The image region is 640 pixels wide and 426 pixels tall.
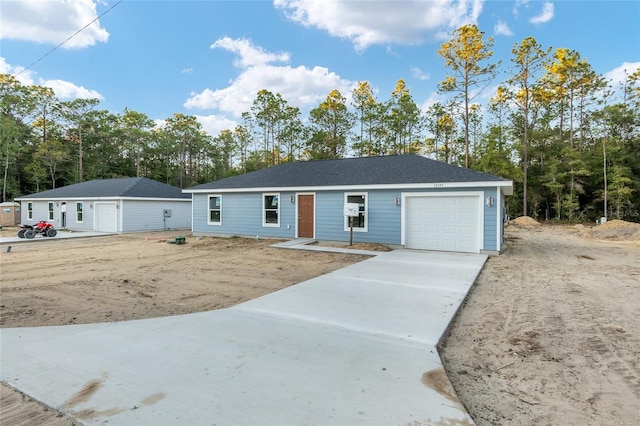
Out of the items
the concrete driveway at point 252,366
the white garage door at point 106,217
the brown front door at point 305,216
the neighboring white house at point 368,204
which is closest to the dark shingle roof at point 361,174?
the neighboring white house at point 368,204

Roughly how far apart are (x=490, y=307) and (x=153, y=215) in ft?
64.0

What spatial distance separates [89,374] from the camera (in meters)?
2.56

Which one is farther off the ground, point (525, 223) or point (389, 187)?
point (389, 187)

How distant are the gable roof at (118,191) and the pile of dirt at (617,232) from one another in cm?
2397

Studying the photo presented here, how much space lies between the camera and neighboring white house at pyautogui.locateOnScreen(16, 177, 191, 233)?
59.0 ft

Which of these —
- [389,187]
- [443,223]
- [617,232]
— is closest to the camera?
[443,223]

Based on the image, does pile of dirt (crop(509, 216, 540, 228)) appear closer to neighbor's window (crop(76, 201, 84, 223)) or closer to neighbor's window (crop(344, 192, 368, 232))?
neighbor's window (crop(344, 192, 368, 232))

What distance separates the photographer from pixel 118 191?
18297mm

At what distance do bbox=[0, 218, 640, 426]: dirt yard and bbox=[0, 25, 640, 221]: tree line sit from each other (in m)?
18.3

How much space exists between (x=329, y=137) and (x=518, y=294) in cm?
2695

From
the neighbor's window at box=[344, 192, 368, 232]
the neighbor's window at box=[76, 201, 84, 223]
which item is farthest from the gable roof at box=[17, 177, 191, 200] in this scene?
the neighbor's window at box=[344, 192, 368, 232]

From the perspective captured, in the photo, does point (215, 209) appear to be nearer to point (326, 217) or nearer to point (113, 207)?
point (326, 217)

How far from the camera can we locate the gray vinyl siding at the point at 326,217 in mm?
9953

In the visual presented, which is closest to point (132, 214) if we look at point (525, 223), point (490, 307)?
point (490, 307)
